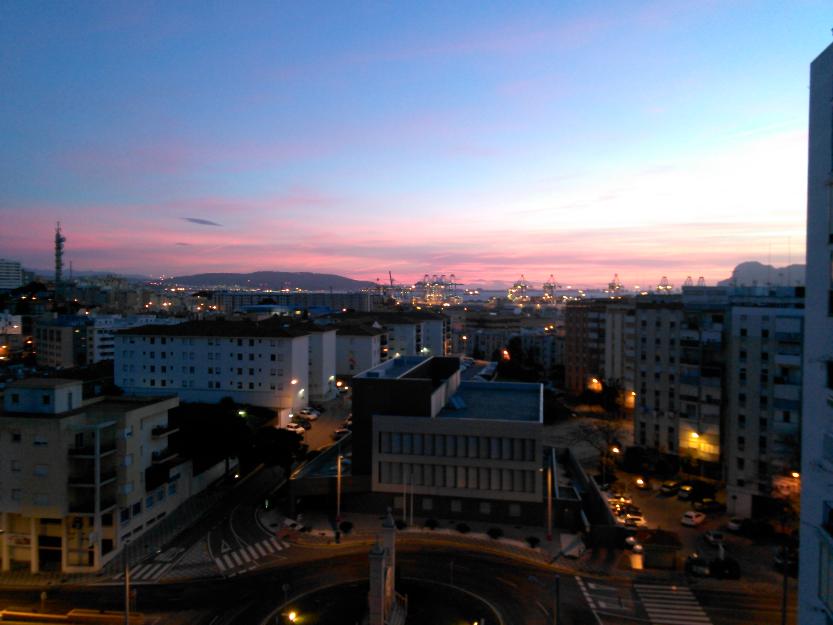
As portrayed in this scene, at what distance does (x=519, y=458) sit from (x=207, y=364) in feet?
76.9

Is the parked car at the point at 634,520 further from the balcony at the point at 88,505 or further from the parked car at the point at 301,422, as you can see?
the parked car at the point at 301,422

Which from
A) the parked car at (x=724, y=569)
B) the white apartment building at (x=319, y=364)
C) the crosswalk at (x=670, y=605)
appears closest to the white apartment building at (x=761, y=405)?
the parked car at (x=724, y=569)

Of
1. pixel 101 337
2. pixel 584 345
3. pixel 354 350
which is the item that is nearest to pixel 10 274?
pixel 101 337

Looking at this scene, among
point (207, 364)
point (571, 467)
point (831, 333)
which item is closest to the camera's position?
point (831, 333)

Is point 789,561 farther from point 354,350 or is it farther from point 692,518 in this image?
point 354,350

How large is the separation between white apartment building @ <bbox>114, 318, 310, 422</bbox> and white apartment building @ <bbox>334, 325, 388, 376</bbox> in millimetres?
11328

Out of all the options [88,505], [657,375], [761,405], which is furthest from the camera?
[657,375]

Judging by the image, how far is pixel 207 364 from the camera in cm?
3691

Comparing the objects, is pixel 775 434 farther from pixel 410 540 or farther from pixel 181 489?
pixel 181 489

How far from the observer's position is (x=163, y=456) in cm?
1933

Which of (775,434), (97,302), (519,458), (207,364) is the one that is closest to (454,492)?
(519,458)

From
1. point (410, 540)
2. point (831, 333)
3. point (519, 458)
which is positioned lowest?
point (410, 540)

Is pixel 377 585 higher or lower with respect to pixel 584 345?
lower

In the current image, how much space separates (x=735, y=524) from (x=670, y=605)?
7091 mm
